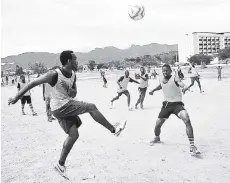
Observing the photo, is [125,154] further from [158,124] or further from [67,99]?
[67,99]

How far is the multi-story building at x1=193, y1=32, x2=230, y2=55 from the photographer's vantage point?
511 feet

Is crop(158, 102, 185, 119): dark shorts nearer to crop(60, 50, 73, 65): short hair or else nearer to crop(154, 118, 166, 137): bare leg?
crop(154, 118, 166, 137): bare leg

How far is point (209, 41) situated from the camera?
536 ft

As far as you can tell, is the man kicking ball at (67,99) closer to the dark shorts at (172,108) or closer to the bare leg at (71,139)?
the bare leg at (71,139)

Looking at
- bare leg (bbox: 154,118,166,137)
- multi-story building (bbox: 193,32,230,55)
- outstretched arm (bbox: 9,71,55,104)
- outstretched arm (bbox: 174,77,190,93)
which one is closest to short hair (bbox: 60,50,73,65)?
outstretched arm (bbox: 9,71,55,104)

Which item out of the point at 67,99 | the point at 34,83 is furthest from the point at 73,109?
the point at 34,83

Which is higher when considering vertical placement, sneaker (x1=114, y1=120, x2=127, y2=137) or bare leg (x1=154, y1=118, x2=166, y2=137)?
sneaker (x1=114, y1=120, x2=127, y2=137)

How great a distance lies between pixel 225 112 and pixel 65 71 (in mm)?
7711

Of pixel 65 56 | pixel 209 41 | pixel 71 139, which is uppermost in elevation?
pixel 209 41

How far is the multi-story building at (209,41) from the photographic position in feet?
511

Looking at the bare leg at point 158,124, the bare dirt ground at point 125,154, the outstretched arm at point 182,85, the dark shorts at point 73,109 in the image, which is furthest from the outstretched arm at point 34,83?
the bare leg at point 158,124

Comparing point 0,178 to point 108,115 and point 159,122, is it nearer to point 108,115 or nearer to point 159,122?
point 159,122

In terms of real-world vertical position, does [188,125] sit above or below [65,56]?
below

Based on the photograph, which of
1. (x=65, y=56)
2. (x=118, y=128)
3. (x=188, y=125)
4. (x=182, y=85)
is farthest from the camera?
(x=182, y=85)
